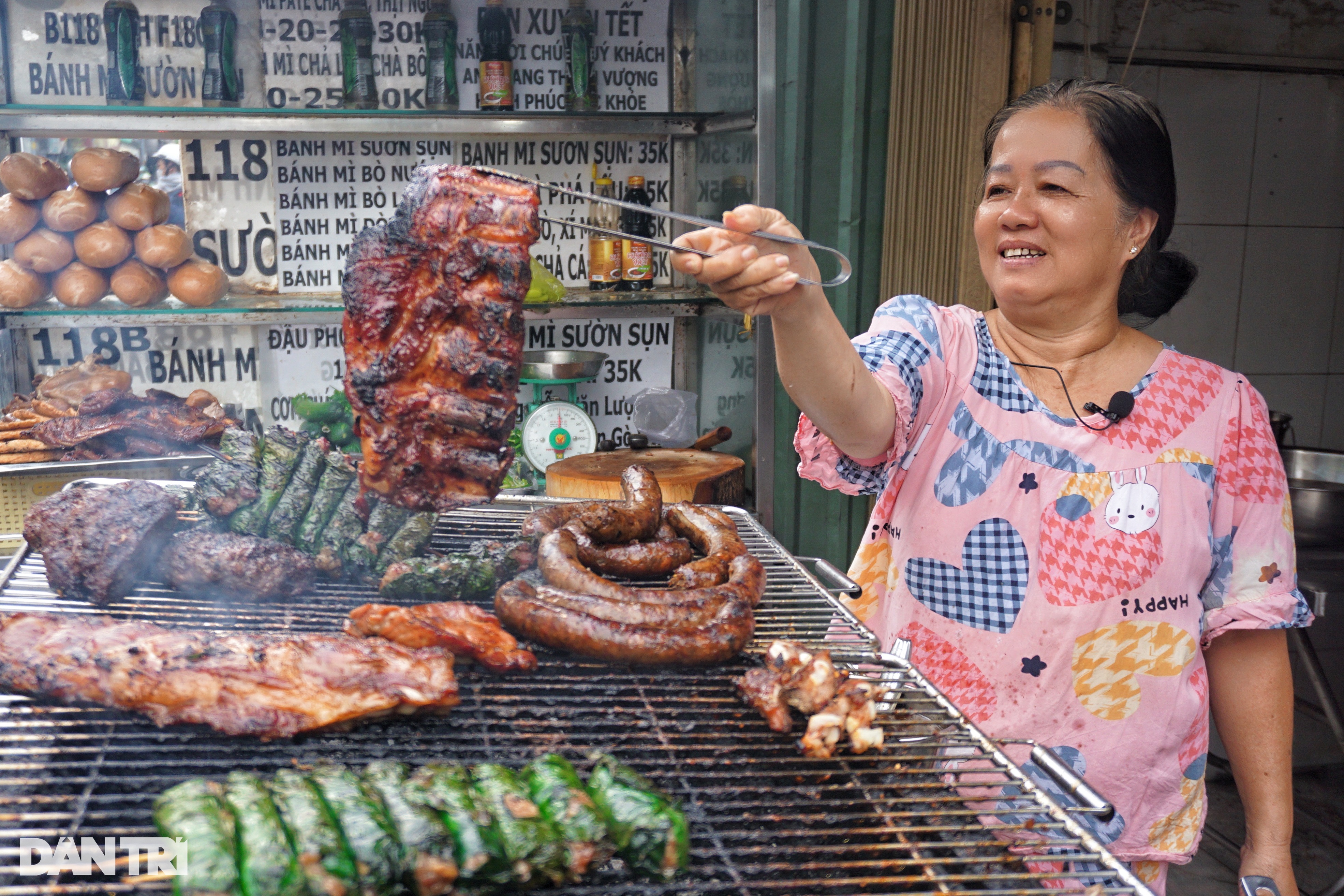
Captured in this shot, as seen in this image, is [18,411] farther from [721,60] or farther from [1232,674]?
[1232,674]

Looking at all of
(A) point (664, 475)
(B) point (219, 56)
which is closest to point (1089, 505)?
(A) point (664, 475)

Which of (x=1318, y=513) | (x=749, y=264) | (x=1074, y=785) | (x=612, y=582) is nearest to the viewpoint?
(x=1074, y=785)

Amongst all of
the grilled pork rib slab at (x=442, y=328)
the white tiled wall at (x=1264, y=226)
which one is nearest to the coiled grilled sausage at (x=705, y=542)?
the grilled pork rib slab at (x=442, y=328)

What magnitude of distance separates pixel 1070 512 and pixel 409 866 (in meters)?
1.89

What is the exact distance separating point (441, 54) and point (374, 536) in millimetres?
3203

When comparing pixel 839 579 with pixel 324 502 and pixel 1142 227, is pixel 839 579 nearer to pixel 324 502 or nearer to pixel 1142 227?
pixel 1142 227

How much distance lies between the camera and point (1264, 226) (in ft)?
17.8

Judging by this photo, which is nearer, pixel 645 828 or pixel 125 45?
pixel 645 828

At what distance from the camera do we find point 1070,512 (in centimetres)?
252

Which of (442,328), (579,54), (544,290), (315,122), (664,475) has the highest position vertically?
(579,54)

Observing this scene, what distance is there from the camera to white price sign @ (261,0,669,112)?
4.90m

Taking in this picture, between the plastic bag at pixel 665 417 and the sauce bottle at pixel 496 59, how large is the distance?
175 cm

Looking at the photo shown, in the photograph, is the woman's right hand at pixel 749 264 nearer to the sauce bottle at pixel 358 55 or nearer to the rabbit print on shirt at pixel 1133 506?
the rabbit print on shirt at pixel 1133 506

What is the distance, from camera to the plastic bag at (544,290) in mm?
4750
